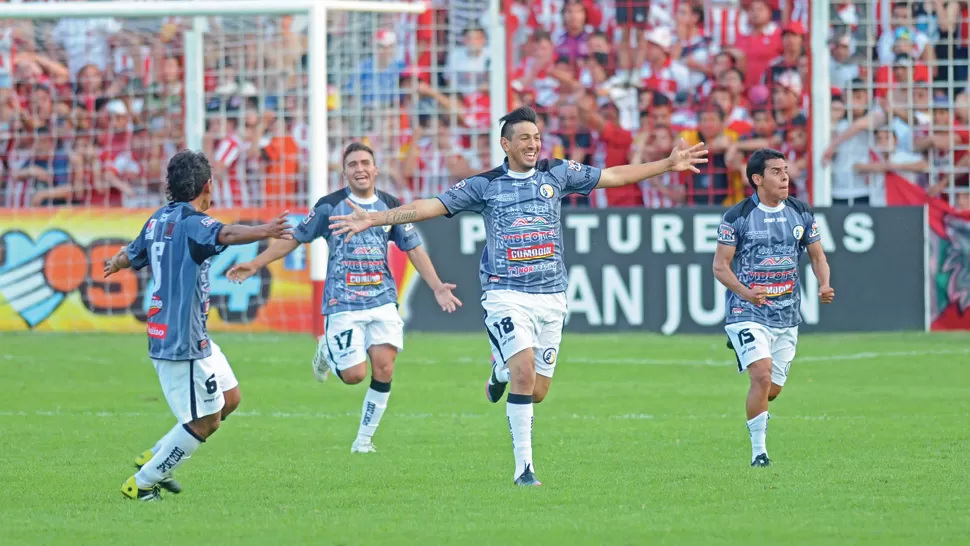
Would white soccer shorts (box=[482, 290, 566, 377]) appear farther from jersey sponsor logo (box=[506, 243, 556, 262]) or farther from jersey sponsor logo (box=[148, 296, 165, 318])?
jersey sponsor logo (box=[148, 296, 165, 318])

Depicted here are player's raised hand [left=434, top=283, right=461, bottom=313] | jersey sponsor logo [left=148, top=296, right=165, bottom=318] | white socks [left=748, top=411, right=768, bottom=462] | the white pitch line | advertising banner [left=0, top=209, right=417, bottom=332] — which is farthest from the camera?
advertising banner [left=0, top=209, right=417, bottom=332]

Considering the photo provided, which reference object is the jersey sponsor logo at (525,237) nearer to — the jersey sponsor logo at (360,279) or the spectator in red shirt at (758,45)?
the jersey sponsor logo at (360,279)

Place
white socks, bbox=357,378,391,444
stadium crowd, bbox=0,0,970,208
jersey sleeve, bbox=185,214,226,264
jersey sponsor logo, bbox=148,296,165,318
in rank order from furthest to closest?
1. stadium crowd, bbox=0,0,970,208
2. white socks, bbox=357,378,391,444
3. jersey sponsor logo, bbox=148,296,165,318
4. jersey sleeve, bbox=185,214,226,264

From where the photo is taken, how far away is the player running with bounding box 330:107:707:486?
870cm

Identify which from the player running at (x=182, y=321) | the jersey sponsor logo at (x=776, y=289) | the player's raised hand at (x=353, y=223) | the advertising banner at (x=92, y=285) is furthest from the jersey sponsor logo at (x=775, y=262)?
the advertising banner at (x=92, y=285)

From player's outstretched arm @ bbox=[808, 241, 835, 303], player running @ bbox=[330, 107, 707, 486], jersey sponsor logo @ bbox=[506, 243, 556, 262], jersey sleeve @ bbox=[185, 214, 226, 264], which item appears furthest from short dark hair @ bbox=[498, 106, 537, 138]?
player's outstretched arm @ bbox=[808, 241, 835, 303]

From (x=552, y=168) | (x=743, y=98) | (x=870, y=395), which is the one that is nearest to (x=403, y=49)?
(x=743, y=98)

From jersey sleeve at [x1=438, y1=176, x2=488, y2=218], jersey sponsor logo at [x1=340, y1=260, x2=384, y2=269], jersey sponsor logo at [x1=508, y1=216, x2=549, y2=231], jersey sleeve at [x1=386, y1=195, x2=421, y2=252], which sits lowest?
Answer: jersey sponsor logo at [x1=340, y1=260, x2=384, y2=269]

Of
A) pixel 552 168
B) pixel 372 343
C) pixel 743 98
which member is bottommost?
pixel 372 343

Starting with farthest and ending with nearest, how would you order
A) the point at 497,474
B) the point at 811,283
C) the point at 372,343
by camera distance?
the point at 811,283 < the point at 372,343 < the point at 497,474

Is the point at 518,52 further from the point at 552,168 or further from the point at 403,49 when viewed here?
the point at 552,168

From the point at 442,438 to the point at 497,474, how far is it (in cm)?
192

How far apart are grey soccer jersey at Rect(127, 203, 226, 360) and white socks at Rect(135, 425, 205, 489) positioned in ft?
1.40

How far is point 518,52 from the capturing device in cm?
2036
